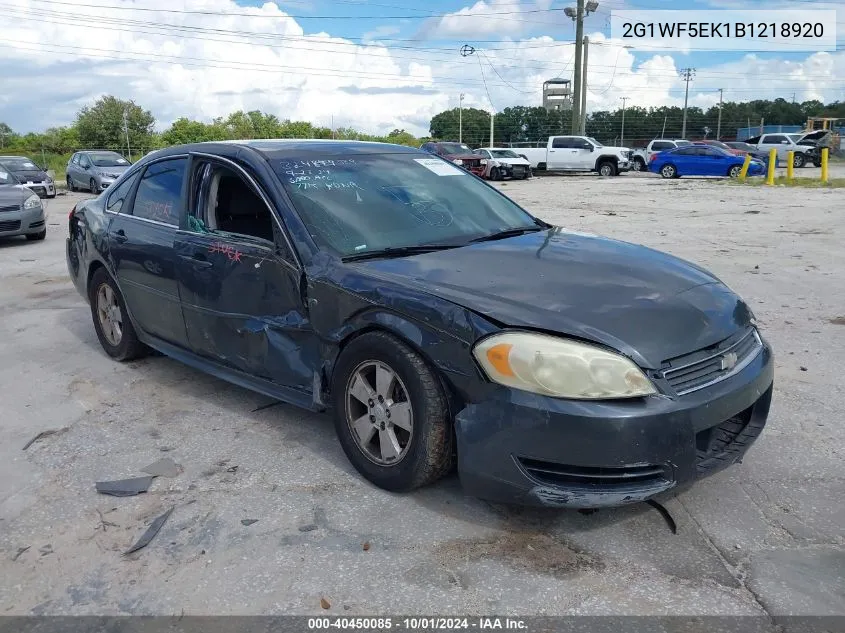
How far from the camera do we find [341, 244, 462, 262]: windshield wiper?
359 cm

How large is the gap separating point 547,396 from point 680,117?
9005 centimetres

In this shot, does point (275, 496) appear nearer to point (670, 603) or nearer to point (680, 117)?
point (670, 603)

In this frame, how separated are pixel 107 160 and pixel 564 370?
2668 cm

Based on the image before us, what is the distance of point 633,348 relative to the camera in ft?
9.21

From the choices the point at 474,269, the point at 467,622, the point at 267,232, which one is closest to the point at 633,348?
the point at 474,269

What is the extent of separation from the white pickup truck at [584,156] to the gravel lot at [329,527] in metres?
28.7

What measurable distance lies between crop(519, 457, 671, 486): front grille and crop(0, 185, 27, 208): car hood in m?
12.1

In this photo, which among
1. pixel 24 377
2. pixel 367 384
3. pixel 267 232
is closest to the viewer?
pixel 367 384

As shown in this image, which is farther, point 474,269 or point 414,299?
point 474,269

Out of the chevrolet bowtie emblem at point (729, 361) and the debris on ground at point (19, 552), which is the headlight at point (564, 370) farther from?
the debris on ground at point (19, 552)

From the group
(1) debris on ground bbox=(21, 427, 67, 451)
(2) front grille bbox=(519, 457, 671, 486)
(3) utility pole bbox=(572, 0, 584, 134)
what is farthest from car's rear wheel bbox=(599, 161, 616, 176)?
(2) front grille bbox=(519, 457, 671, 486)

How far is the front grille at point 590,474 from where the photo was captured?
110 inches

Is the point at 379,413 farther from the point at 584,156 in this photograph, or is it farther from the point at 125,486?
the point at 584,156

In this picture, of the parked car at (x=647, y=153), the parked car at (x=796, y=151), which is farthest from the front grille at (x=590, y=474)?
the parked car at (x=796, y=151)
